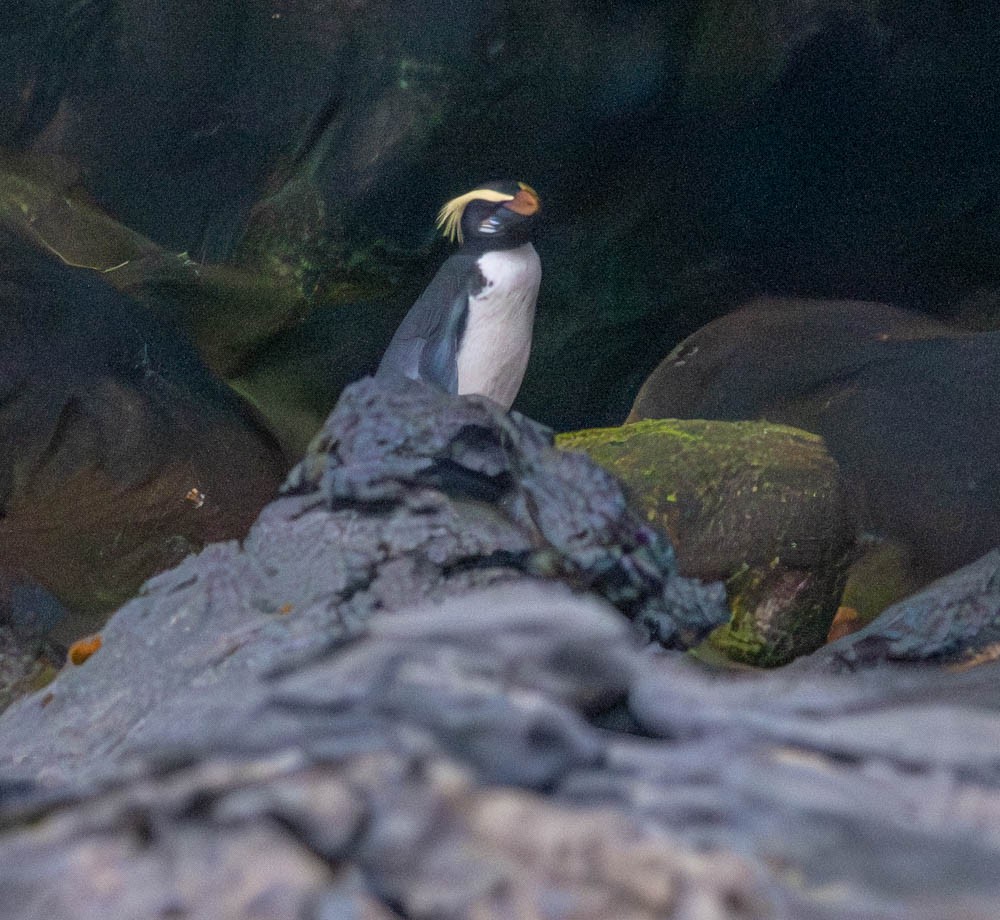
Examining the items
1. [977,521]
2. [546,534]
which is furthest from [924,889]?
[977,521]

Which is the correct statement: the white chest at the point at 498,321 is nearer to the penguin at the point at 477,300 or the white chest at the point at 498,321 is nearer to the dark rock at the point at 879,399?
the penguin at the point at 477,300

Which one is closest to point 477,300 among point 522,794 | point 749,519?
point 749,519

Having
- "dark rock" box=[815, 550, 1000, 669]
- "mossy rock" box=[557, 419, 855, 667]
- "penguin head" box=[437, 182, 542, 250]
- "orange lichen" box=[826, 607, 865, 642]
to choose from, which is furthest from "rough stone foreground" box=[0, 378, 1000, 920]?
"penguin head" box=[437, 182, 542, 250]

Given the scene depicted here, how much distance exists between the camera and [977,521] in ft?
8.35

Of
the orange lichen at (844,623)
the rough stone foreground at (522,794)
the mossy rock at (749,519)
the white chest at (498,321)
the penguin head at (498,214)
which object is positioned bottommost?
the orange lichen at (844,623)

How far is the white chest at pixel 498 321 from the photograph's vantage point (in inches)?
107

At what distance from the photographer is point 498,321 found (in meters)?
2.77

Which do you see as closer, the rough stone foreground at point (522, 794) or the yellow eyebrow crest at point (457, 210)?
the rough stone foreground at point (522, 794)

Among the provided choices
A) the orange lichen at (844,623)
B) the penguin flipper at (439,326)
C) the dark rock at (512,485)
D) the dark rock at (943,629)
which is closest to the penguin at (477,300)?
the penguin flipper at (439,326)

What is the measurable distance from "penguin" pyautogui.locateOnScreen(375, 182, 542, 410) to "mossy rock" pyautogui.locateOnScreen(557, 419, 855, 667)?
601mm

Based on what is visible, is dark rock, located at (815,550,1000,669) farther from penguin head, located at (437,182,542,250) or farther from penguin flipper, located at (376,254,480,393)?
penguin head, located at (437,182,542,250)

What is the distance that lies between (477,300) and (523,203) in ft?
1.06

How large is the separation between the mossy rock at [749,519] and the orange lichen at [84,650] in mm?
1364

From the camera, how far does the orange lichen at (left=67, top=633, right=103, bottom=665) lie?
0.82m
